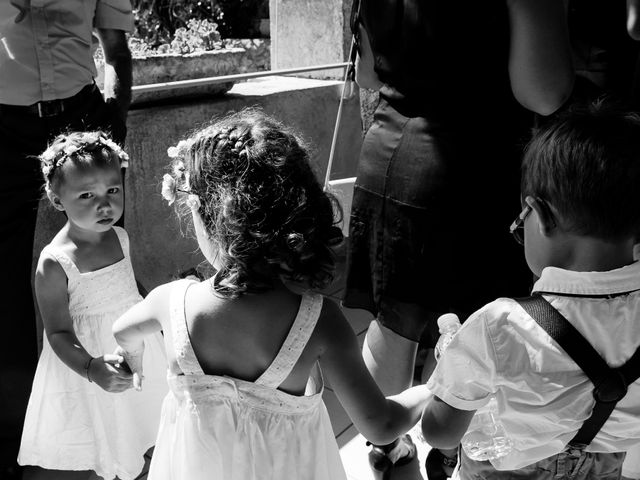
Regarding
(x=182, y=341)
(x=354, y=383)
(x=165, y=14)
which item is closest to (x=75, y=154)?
(x=182, y=341)

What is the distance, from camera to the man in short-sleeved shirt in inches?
96.5

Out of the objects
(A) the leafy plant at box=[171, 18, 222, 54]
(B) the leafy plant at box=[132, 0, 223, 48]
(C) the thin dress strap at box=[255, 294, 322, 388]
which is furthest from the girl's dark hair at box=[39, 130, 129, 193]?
(B) the leafy plant at box=[132, 0, 223, 48]

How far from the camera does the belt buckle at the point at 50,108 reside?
2.48 m

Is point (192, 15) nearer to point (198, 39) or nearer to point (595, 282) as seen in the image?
point (198, 39)

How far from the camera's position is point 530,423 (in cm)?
132

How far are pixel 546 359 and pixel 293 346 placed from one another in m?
0.49

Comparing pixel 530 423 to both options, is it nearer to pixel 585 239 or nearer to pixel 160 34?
pixel 585 239

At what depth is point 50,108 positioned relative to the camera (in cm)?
249

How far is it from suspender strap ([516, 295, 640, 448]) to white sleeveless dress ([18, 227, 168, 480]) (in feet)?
4.80

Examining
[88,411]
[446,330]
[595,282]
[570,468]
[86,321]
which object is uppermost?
[595,282]

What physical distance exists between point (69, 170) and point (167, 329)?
891 millimetres

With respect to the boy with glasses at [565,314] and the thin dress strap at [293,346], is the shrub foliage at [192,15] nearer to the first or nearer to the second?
the thin dress strap at [293,346]

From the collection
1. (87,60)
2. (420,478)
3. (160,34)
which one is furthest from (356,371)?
(160,34)

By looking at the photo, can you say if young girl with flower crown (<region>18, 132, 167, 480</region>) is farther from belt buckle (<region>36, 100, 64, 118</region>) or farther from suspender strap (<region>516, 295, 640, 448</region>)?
suspender strap (<region>516, 295, 640, 448</region>)
